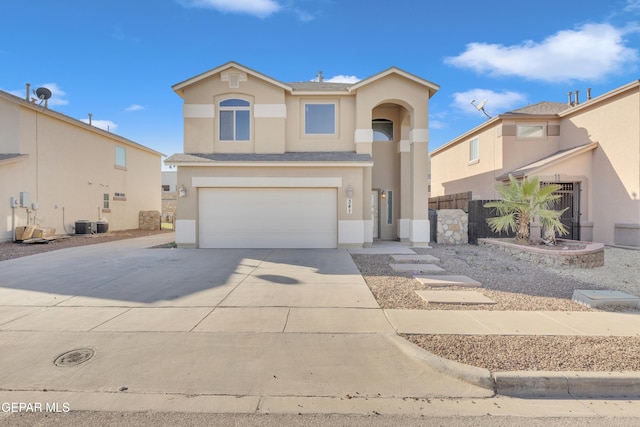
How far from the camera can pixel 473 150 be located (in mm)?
19547

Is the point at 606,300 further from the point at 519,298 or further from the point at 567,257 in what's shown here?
the point at 567,257

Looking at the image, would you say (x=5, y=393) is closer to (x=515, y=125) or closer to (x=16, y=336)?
(x=16, y=336)

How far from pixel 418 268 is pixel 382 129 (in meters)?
9.13

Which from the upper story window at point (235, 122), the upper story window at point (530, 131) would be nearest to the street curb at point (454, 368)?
the upper story window at point (235, 122)

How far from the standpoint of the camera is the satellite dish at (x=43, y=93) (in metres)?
16.3

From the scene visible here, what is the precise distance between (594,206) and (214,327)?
54.4 feet

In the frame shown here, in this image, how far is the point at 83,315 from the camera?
556 cm

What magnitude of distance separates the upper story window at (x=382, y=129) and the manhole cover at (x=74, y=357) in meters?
14.4

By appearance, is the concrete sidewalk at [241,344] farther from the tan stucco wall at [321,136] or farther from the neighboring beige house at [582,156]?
the neighboring beige house at [582,156]

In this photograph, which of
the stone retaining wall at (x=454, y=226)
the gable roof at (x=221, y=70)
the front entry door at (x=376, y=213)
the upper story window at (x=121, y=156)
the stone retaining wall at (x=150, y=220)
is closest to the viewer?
the gable roof at (x=221, y=70)

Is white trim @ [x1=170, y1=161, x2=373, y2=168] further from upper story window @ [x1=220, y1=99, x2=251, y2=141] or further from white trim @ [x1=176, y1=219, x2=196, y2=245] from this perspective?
white trim @ [x1=176, y1=219, x2=196, y2=245]

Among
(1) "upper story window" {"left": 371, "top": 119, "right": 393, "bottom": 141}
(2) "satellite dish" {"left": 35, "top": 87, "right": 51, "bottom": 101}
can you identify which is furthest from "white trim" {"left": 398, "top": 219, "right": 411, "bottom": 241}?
(2) "satellite dish" {"left": 35, "top": 87, "right": 51, "bottom": 101}

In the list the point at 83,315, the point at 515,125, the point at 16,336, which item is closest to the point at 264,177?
the point at 83,315

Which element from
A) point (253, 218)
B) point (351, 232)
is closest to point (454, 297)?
point (351, 232)
